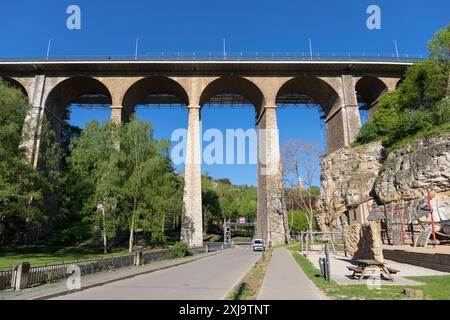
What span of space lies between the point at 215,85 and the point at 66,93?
17.8 m

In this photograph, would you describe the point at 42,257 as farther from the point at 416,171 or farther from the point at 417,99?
the point at 417,99

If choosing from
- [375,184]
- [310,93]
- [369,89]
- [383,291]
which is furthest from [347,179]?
[383,291]

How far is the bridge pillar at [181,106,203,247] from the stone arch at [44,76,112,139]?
431 inches

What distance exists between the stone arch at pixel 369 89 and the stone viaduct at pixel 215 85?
147 mm

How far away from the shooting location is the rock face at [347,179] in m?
28.6

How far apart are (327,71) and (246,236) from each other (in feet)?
168

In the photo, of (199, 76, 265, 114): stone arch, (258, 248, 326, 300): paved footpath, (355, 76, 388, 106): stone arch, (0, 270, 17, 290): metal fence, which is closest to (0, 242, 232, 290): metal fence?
(0, 270, 17, 290): metal fence

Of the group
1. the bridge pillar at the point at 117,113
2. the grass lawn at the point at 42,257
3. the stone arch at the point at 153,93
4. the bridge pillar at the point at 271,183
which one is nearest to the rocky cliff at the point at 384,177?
the bridge pillar at the point at 271,183

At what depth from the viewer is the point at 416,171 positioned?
2041 cm

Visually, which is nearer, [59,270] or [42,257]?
[59,270]

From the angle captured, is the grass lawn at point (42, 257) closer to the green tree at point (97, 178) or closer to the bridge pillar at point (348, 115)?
the green tree at point (97, 178)

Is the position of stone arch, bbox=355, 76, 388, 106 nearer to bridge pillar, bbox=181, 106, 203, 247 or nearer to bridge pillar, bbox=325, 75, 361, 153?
bridge pillar, bbox=325, 75, 361, 153

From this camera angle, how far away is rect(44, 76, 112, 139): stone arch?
113 feet

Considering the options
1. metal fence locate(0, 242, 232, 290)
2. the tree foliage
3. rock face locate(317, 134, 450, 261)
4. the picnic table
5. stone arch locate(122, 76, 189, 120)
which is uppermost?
stone arch locate(122, 76, 189, 120)
